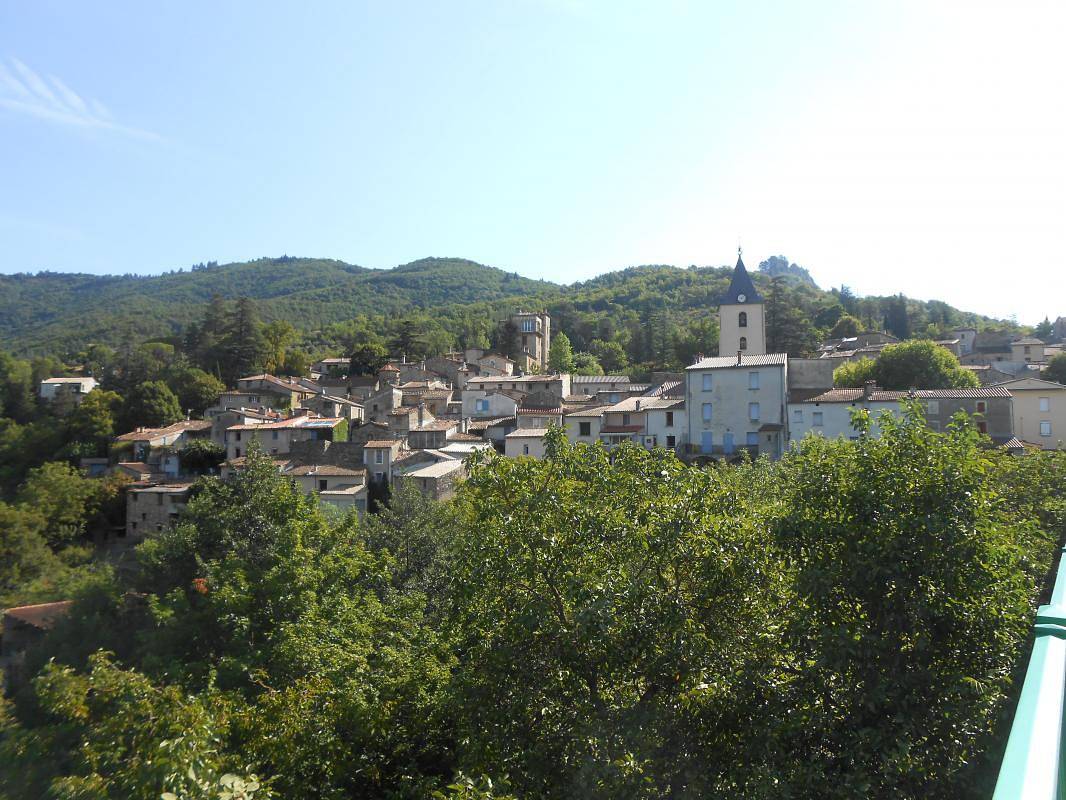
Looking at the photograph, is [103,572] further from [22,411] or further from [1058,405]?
[1058,405]

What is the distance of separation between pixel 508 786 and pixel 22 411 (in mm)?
73220

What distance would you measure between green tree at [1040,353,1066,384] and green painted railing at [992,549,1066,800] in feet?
211

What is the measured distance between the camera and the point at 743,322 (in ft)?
167

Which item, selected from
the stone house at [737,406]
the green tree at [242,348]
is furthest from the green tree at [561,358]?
the stone house at [737,406]

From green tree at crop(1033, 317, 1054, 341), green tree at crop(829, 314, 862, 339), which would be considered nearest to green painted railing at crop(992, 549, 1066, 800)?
green tree at crop(829, 314, 862, 339)

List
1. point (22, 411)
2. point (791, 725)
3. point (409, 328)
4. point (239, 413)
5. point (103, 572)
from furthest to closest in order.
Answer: point (409, 328)
point (22, 411)
point (239, 413)
point (103, 572)
point (791, 725)

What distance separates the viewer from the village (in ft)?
121

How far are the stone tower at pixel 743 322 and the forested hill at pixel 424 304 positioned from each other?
66.2 feet

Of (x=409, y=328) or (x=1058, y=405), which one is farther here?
(x=409, y=328)

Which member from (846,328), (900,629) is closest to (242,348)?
(900,629)

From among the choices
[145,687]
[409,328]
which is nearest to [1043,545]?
[145,687]

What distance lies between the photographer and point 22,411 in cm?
6366

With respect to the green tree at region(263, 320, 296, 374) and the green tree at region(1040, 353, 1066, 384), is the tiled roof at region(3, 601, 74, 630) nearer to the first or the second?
the green tree at region(263, 320, 296, 374)

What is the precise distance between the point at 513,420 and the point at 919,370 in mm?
28016
